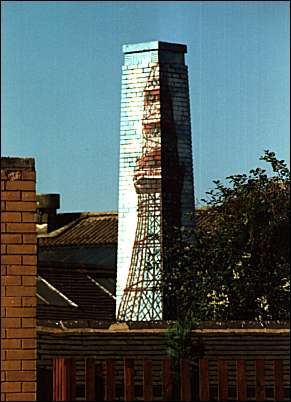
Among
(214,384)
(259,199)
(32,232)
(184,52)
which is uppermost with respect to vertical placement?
(184,52)

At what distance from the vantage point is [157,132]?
14.8 metres

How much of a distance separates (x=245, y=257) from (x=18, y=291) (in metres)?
8.16

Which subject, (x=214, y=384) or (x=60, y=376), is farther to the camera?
(x=214, y=384)

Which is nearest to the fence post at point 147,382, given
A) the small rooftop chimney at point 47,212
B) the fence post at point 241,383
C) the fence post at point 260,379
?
the fence post at point 241,383

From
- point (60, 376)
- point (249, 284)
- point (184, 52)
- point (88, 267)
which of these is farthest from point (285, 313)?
point (60, 376)

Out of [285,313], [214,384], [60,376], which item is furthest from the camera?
[285,313]

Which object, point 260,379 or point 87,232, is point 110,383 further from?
point 87,232

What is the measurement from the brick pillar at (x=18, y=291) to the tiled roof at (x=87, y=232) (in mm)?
14954

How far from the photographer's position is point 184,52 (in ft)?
48.2

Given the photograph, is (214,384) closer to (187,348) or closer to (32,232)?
(187,348)

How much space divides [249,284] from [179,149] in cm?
248

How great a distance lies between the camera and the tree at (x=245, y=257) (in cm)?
1311

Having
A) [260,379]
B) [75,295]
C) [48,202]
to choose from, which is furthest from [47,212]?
[260,379]

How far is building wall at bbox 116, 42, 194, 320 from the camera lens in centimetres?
1466
